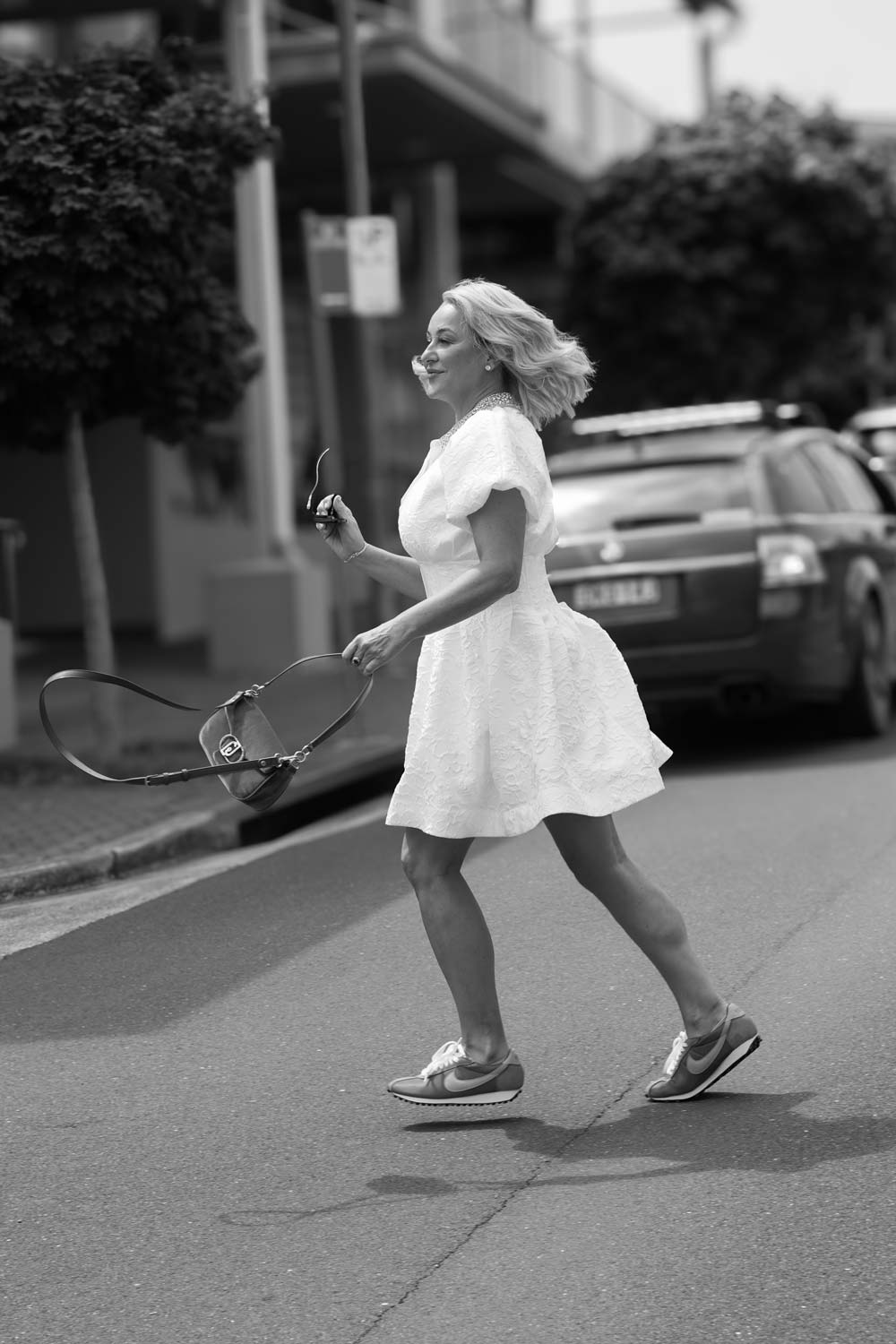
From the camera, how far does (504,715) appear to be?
4816 mm

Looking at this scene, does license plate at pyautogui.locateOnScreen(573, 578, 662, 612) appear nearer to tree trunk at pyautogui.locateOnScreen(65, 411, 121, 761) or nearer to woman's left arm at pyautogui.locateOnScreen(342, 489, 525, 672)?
tree trunk at pyautogui.locateOnScreen(65, 411, 121, 761)

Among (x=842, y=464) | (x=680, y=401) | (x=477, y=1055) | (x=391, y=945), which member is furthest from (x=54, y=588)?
(x=477, y=1055)

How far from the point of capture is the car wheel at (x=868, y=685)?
11438 millimetres

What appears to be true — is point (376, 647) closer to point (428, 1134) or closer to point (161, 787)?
point (428, 1134)

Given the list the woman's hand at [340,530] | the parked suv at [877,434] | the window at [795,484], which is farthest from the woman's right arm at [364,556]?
the parked suv at [877,434]

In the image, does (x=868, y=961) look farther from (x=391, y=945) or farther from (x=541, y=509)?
(x=541, y=509)

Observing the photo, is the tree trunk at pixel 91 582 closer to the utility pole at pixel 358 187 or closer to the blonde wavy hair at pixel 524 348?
the utility pole at pixel 358 187

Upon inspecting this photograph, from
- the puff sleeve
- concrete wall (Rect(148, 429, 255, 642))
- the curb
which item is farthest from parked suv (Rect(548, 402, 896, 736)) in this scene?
concrete wall (Rect(148, 429, 255, 642))

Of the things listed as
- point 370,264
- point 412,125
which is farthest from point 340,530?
point 412,125

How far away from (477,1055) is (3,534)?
8017mm

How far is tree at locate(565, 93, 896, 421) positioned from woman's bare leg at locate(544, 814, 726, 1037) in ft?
57.1

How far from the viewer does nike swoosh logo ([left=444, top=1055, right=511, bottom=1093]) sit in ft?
16.3

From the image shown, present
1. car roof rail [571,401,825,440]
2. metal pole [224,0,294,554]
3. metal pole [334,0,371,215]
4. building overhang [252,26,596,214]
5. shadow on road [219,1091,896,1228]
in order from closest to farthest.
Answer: shadow on road [219,1091,896,1228], car roof rail [571,401,825,440], metal pole [334,0,371,215], metal pole [224,0,294,554], building overhang [252,26,596,214]

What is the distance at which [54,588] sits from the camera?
20375mm
